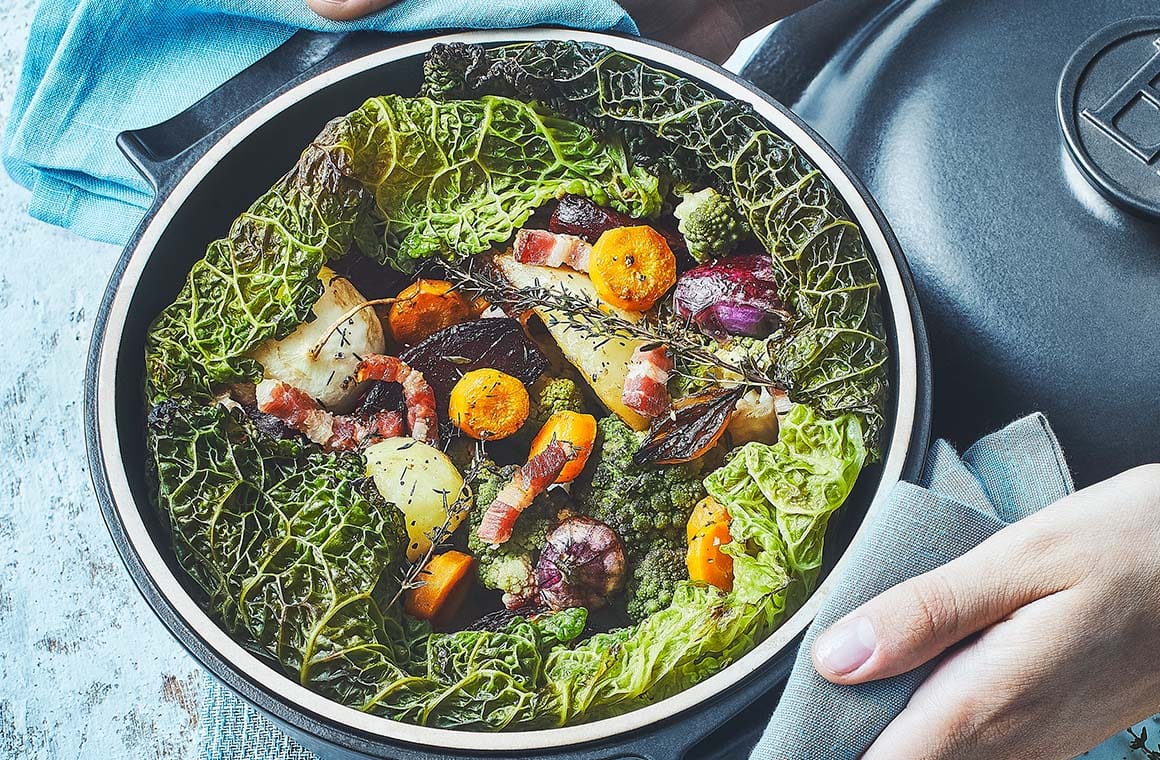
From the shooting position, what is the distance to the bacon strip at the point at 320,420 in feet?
5.06

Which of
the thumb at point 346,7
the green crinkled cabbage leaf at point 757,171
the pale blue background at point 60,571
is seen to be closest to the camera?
the green crinkled cabbage leaf at point 757,171

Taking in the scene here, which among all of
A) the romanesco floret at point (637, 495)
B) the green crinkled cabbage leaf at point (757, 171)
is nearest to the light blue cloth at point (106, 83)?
the green crinkled cabbage leaf at point (757, 171)

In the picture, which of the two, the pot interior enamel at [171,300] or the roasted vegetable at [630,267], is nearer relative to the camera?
the pot interior enamel at [171,300]

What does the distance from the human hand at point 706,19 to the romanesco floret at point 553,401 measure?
791 millimetres

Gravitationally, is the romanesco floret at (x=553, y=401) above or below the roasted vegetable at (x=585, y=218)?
below

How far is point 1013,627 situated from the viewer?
4.15ft

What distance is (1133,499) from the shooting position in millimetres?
1308

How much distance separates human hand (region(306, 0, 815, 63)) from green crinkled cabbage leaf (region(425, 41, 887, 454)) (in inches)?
14.7

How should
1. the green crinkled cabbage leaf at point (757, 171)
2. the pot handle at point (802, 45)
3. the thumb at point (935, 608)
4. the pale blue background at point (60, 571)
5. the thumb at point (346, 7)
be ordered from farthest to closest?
the pale blue background at point (60, 571), the pot handle at point (802, 45), the thumb at point (346, 7), the green crinkled cabbage leaf at point (757, 171), the thumb at point (935, 608)

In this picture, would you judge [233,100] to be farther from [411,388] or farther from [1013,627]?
[1013,627]

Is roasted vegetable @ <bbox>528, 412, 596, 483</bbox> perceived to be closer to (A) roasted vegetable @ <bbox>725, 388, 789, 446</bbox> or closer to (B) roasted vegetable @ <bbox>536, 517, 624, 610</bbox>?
(B) roasted vegetable @ <bbox>536, 517, 624, 610</bbox>

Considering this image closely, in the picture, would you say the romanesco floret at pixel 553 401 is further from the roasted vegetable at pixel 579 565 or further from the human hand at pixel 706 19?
the human hand at pixel 706 19

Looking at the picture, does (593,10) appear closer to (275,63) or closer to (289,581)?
(275,63)

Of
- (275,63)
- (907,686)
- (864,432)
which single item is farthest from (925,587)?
(275,63)
